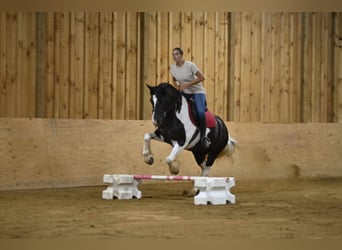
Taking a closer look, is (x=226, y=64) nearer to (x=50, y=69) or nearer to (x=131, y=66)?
(x=131, y=66)

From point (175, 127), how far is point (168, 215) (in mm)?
1822

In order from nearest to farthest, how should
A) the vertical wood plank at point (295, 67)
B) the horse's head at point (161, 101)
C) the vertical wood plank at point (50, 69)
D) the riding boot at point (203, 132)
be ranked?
the horse's head at point (161, 101)
the riding boot at point (203, 132)
the vertical wood plank at point (50, 69)
the vertical wood plank at point (295, 67)

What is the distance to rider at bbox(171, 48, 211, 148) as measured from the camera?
9188mm

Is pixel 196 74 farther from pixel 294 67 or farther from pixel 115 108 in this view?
pixel 294 67

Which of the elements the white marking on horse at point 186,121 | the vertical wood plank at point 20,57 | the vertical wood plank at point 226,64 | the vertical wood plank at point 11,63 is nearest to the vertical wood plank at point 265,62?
the vertical wood plank at point 226,64

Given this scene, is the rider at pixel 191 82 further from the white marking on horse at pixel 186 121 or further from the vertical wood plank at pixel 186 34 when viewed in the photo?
the vertical wood plank at pixel 186 34

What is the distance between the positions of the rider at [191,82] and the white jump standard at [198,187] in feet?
3.10

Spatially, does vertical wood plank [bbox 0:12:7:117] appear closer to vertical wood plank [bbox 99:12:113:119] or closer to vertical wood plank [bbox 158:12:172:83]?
vertical wood plank [bbox 99:12:113:119]

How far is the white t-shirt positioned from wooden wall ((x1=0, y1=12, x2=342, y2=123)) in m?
3.02

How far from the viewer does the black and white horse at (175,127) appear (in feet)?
28.8

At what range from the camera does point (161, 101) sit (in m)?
8.74

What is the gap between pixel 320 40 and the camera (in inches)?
521

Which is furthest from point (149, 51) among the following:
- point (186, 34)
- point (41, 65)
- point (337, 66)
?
point (337, 66)

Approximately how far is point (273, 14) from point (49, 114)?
Answer: 452cm
